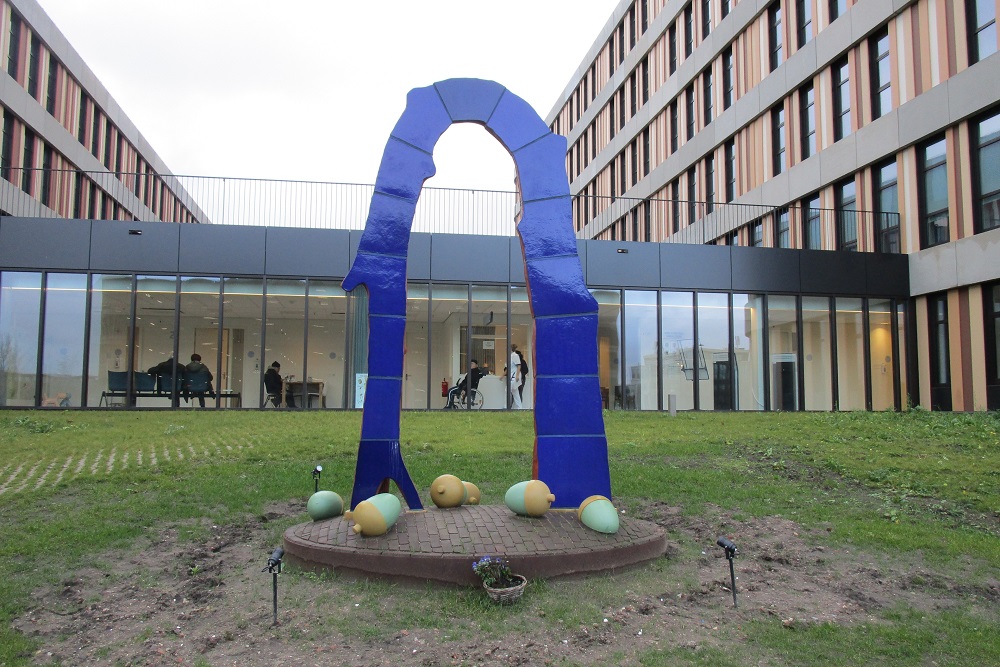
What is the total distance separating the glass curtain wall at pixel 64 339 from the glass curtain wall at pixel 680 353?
49.1 feet

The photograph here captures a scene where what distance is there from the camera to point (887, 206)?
72.0ft

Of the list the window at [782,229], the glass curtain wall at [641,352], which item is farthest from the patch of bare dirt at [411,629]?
the window at [782,229]

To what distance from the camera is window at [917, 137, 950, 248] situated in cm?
2011

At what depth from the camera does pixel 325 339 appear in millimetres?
19531

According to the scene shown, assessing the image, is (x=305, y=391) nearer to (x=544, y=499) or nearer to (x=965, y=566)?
(x=544, y=499)

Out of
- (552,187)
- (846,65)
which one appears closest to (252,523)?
(552,187)

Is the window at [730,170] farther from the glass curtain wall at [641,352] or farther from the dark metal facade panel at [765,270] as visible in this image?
the glass curtain wall at [641,352]

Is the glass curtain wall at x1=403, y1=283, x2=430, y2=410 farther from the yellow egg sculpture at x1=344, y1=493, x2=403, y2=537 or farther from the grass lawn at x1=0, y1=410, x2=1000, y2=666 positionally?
the yellow egg sculpture at x1=344, y1=493, x2=403, y2=537

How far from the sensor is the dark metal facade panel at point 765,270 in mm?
20781

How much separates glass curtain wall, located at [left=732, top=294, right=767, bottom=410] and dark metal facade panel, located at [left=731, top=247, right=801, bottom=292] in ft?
1.14

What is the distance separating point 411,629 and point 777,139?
25.6 m

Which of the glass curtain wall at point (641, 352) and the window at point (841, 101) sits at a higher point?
the window at point (841, 101)

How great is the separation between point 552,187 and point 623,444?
601cm

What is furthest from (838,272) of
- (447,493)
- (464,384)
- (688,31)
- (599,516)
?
(447,493)
